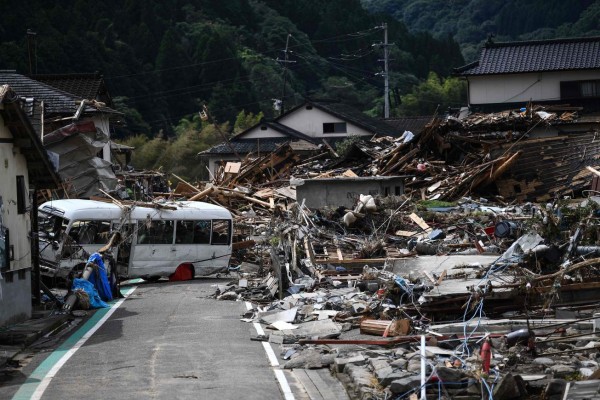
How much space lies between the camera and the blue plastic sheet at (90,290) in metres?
24.1

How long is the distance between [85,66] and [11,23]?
23.0 ft

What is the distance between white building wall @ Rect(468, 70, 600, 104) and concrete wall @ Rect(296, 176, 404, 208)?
2164 cm

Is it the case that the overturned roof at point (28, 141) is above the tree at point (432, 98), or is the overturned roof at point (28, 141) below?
below

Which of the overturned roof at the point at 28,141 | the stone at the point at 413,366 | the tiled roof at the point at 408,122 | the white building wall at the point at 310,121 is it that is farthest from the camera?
the tiled roof at the point at 408,122

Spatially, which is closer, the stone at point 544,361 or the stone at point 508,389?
the stone at point 508,389

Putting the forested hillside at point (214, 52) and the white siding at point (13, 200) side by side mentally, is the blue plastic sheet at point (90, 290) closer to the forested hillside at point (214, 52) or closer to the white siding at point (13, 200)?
the white siding at point (13, 200)

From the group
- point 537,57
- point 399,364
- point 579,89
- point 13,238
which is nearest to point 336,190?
point 13,238

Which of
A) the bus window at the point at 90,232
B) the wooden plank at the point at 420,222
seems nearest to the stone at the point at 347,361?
the bus window at the point at 90,232

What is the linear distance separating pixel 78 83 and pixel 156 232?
68.2 feet

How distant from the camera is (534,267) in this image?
65.5 feet

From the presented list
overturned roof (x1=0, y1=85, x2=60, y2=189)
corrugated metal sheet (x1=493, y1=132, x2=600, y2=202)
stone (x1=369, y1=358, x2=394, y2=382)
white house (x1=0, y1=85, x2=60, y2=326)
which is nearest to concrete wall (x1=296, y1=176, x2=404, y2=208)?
corrugated metal sheet (x1=493, y1=132, x2=600, y2=202)

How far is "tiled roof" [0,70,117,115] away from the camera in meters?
41.0

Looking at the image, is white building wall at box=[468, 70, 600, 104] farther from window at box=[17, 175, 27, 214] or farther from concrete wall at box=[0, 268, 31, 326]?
concrete wall at box=[0, 268, 31, 326]

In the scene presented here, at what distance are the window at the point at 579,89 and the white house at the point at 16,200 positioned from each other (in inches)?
1556
